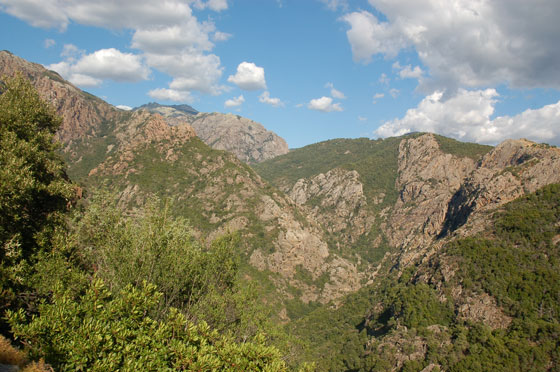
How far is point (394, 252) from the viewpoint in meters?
187

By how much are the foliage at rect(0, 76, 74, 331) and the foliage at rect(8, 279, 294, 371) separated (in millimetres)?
5795

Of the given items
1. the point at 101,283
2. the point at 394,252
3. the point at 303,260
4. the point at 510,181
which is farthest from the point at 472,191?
the point at 101,283

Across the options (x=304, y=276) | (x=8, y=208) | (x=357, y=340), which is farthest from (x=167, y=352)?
(x=304, y=276)

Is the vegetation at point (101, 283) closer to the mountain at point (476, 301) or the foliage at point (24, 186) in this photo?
the foliage at point (24, 186)

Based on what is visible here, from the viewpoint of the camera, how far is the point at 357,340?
94.7 m

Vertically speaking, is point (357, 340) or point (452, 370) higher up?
point (452, 370)

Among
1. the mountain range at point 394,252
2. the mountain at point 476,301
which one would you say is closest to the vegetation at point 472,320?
the mountain at point 476,301

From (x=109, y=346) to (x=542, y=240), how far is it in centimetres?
10166

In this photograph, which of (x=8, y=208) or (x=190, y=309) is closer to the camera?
(x=8, y=208)

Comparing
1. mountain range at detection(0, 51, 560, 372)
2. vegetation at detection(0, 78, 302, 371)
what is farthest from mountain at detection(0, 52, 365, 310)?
vegetation at detection(0, 78, 302, 371)

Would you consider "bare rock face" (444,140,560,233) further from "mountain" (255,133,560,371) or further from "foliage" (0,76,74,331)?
"foliage" (0,76,74,331)

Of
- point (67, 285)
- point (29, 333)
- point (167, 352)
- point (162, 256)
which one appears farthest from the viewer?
point (162, 256)

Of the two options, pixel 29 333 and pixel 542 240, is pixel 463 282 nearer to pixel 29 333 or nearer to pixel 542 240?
pixel 542 240

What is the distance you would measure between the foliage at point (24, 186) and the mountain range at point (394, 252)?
8.97 feet
